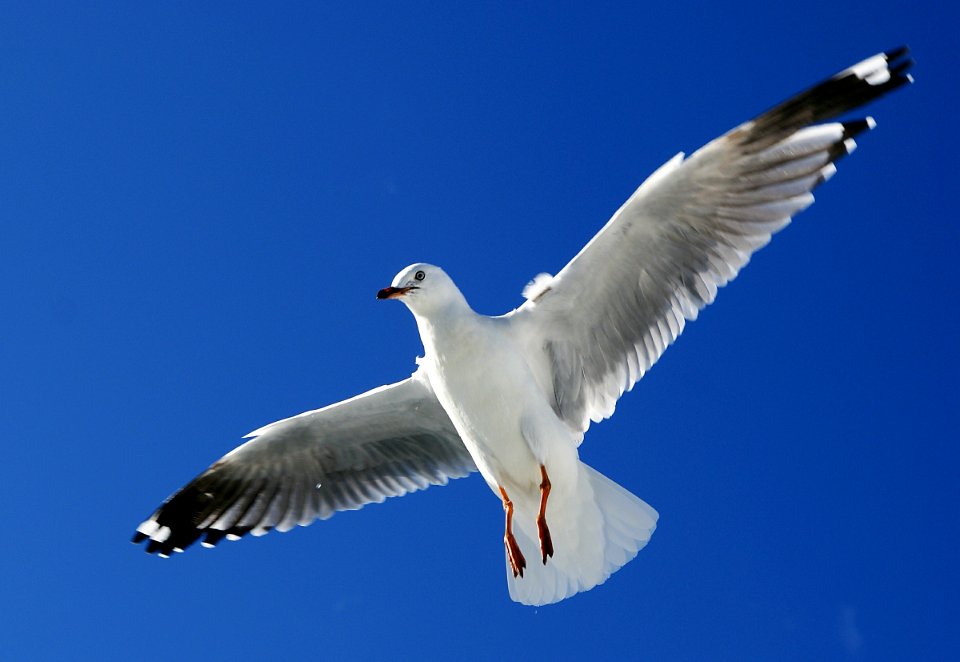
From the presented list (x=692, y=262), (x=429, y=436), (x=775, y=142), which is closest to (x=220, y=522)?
(x=429, y=436)

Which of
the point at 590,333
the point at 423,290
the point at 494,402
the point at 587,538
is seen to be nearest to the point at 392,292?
the point at 423,290

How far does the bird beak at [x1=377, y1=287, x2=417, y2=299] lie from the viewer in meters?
5.50

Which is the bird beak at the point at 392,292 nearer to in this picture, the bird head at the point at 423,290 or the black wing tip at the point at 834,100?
the bird head at the point at 423,290

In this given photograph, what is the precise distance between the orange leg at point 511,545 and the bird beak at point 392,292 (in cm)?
108

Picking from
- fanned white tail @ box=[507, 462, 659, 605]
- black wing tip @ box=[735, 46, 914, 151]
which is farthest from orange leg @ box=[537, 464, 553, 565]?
black wing tip @ box=[735, 46, 914, 151]

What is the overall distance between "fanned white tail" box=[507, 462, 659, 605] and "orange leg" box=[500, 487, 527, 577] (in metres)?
0.09

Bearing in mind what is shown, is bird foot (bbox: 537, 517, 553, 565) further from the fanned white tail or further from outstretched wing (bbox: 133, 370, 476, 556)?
outstretched wing (bbox: 133, 370, 476, 556)

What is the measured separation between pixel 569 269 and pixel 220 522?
2.54m

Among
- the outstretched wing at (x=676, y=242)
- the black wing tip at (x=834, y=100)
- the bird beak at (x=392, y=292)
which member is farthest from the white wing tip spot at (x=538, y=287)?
the black wing tip at (x=834, y=100)

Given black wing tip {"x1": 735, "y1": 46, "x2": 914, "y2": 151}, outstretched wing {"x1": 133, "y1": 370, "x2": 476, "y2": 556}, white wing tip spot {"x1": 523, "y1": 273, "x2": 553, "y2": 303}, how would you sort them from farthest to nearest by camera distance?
outstretched wing {"x1": 133, "y1": 370, "x2": 476, "y2": 556} → white wing tip spot {"x1": 523, "y1": 273, "x2": 553, "y2": 303} → black wing tip {"x1": 735, "y1": 46, "x2": 914, "y2": 151}

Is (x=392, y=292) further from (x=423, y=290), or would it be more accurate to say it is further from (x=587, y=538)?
(x=587, y=538)

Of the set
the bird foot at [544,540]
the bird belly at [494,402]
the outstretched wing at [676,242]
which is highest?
the outstretched wing at [676,242]

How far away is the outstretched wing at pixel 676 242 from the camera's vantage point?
5281mm

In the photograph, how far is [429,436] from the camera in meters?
6.47
